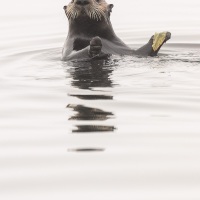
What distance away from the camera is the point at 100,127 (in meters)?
5.88

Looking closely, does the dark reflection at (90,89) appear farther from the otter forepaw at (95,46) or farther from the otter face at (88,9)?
the otter face at (88,9)

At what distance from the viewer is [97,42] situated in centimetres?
806

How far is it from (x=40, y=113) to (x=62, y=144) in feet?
3.43

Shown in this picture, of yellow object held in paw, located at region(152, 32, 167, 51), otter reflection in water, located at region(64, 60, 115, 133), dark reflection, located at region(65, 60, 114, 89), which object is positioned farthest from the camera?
yellow object held in paw, located at region(152, 32, 167, 51)

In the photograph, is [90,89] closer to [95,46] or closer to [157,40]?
[95,46]

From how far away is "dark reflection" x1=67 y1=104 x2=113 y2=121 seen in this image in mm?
6221

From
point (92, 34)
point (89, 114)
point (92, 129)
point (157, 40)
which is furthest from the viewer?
point (92, 34)

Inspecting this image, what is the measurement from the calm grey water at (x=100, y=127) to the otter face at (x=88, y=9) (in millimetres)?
711

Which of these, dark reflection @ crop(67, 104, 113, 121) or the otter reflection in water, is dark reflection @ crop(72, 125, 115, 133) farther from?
dark reflection @ crop(67, 104, 113, 121)

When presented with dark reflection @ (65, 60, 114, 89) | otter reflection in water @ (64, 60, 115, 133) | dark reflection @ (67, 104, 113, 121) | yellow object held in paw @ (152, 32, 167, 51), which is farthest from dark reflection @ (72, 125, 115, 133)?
yellow object held in paw @ (152, 32, 167, 51)

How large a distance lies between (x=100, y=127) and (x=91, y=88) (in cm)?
155

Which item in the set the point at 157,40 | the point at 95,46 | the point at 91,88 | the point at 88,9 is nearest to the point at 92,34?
the point at 88,9

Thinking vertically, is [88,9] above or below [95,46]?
above

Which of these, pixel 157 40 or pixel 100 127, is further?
pixel 157 40
